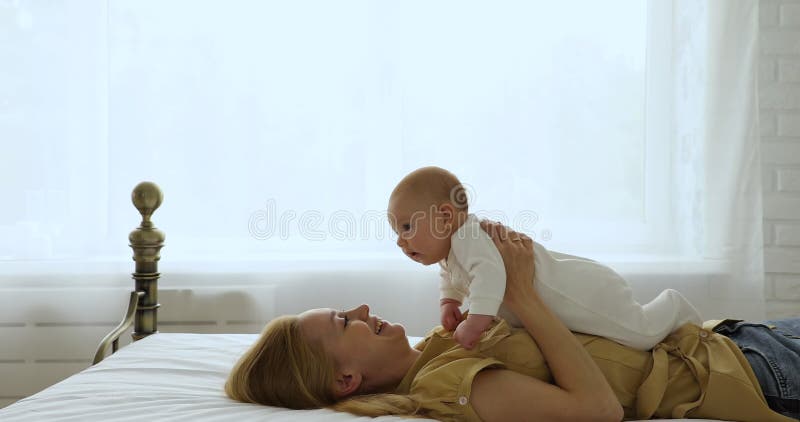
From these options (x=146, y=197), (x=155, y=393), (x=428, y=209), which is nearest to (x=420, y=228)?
(x=428, y=209)

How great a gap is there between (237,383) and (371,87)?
1.60 meters

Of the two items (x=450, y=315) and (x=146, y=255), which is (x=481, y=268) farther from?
(x=146, y=255)

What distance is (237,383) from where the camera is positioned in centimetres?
145

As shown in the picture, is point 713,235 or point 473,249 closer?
point 473,249

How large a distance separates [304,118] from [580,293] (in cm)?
163

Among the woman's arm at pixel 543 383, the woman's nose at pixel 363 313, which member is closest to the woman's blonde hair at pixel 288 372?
the woman's nose at pixel 363 313

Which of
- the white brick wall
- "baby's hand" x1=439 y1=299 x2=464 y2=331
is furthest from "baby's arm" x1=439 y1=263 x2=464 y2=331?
the white brick wall

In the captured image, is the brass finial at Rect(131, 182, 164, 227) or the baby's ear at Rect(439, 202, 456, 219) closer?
the baby's ear at Rect(439, 202, 456, 219)

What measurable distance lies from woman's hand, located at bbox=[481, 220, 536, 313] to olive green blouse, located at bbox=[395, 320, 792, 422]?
0.08m

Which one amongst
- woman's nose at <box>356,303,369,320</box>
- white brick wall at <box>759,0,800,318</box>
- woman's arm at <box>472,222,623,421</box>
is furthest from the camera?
white brick wall at <box>759,0,800,318</box>

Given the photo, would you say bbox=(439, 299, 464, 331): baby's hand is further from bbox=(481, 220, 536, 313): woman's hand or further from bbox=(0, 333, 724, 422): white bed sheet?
bbox=(0, 333, 724, 422): white bed sheet

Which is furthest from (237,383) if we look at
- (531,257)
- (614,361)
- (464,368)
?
(614,361)

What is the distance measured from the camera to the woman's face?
1.45 m

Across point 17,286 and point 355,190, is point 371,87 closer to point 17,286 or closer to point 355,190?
point 355,190
